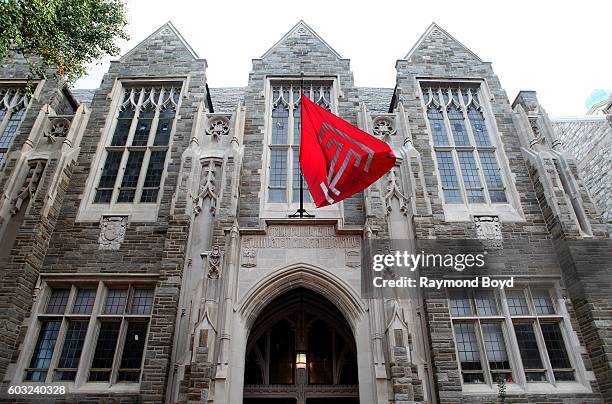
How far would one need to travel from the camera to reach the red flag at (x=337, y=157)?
796cm

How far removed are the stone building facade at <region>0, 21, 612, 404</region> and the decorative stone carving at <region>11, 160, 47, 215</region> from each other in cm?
5

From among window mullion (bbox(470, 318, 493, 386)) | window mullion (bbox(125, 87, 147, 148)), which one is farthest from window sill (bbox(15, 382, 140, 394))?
window mullion (bbox(470, 318, 493, 386))

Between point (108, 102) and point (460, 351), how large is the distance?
12.6 metres

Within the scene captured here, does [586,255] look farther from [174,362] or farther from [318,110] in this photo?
[174,362]

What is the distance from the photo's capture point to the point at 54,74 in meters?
13.5

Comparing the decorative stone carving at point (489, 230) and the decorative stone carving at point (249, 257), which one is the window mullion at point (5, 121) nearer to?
the decorative stone carving at point (249, 257)

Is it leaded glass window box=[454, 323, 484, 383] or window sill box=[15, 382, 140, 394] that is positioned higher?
leaded glass window box=[454, 323, 484, 383]

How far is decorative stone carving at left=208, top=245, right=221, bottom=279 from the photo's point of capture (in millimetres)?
9109

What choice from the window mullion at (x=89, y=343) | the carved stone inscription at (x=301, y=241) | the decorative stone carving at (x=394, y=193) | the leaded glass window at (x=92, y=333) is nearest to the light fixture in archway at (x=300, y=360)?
the carved stone inscription at (x=301, y=241)

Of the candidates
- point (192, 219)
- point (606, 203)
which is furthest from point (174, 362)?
point (606, 203)

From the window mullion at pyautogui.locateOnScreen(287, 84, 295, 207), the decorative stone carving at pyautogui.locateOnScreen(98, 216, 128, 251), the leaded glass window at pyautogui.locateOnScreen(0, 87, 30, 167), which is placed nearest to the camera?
the decorative stone carving at pyautogui.locateOnScreen(98, 216, 128, 251)

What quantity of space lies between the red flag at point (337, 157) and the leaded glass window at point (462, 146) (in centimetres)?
453

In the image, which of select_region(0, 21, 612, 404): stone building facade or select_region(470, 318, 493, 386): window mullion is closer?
select_region(0, 21, 612, 404): stone building facade

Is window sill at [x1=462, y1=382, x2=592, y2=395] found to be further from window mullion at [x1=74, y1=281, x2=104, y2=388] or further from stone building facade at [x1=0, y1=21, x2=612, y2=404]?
window mullion at [x1=74, y1=281, x2=104, y2=388]
